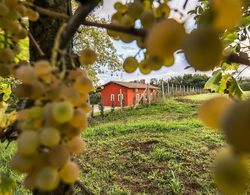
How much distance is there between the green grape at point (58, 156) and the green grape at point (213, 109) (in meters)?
0.09

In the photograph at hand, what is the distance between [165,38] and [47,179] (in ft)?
0.37

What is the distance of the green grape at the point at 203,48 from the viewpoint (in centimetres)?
18

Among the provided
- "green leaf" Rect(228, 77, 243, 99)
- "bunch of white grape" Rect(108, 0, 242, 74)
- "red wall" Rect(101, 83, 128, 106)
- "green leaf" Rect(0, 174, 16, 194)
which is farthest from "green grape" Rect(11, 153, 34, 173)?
Result: "red wall" Rect(101, 83, 128, 106)

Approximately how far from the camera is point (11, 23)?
375 millimetres

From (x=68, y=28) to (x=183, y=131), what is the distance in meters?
6.41

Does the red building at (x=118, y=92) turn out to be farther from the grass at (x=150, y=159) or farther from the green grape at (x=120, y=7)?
the green grape at (x=120, y=7)

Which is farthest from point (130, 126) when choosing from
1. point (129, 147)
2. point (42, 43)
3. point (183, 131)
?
point (42, 43)

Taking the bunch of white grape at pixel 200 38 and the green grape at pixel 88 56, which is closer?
the bunch of white grape at pixel 200 38

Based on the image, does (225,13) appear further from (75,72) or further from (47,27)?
(47,27)

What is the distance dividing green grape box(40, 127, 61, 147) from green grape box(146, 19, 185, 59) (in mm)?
88

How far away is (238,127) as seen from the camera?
0.50 feet

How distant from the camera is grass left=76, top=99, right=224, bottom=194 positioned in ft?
13.6

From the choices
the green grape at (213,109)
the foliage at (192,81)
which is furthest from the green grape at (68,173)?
the foliage at (192,81)

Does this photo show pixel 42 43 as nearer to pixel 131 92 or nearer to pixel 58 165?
pixel 58 165
